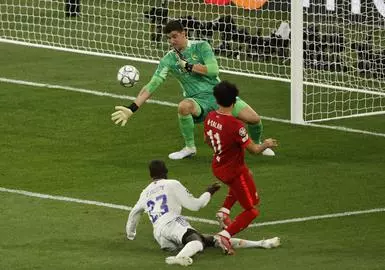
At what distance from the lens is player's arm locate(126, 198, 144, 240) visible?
556 inches

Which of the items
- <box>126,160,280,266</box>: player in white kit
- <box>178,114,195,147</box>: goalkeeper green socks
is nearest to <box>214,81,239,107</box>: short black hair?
<box>126,160,280,266</box>: player in white kit

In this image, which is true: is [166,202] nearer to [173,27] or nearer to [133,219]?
[133,219]

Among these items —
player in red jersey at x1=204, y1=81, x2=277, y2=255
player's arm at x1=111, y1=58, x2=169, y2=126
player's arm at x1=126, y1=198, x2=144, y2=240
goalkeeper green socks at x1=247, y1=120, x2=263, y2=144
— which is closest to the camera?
player's arm at x1=126, y1=198, x2=144, y2=240

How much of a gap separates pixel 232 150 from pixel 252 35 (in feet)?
35.8

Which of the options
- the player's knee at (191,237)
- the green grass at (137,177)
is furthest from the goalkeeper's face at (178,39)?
the player's knee at (191,237)

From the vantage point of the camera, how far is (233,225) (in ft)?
46.6

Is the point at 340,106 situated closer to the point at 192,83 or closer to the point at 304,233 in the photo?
the point at 192,83

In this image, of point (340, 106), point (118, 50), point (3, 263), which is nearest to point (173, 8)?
point (118, 50)

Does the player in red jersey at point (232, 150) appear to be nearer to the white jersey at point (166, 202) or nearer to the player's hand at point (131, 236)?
the white jersey at point (166, 202)

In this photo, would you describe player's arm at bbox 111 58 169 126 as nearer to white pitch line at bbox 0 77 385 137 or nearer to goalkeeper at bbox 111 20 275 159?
goalkeeper at bbox 111 20 275 159

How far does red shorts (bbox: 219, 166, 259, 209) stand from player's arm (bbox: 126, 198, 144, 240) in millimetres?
939

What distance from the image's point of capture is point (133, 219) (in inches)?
559

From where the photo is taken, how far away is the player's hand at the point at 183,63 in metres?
18.2

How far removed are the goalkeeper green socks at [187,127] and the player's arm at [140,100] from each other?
662mm
